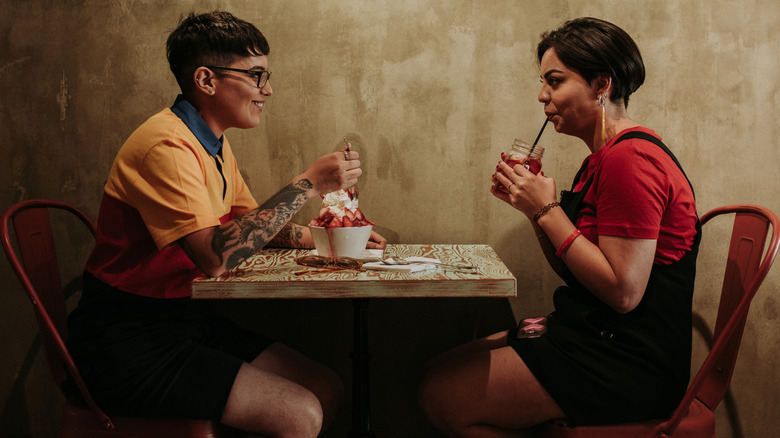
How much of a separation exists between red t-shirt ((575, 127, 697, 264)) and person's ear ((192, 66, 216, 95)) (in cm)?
117

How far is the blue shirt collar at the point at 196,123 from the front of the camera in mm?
1633

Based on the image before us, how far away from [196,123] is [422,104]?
3.11 ft

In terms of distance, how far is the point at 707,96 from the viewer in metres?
2.21

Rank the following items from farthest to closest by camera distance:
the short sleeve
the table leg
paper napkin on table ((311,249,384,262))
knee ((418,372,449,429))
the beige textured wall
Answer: the beige textured wall < the table leg < paper napkin on table ((311,249,384,262)) < knee ((418,372,449,429)) < the short sleeve

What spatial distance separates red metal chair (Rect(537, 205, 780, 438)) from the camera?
1.44 m

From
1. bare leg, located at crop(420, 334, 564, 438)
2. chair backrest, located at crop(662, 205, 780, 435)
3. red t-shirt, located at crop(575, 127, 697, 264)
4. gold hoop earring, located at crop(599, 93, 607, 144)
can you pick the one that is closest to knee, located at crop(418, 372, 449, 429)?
bare leg, located at crop(420, 334, 564, 438)

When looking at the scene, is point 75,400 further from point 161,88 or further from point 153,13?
point 153,13

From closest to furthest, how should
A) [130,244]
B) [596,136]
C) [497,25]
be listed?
[130,244], [596,136], [497,25]

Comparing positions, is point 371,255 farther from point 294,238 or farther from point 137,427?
point 137,427

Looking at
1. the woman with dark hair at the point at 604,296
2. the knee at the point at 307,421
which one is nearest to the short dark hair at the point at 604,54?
the woman with dark hair at the point at 604,296

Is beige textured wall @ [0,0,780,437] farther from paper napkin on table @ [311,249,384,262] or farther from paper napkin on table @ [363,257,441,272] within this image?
paper napkin on table @ [363,257,441,272]

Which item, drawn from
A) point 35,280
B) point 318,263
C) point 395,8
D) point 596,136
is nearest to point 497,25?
point 395,8

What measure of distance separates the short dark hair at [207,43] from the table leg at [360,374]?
879 mm

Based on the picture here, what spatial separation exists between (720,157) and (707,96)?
25 cm
